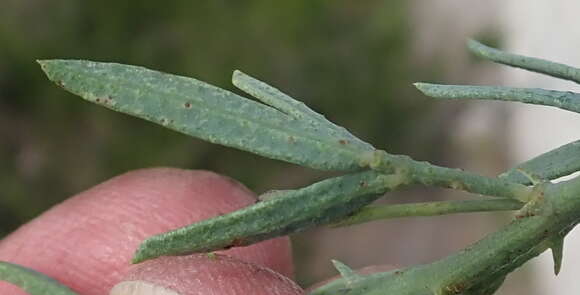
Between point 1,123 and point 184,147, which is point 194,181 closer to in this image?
point 184,147

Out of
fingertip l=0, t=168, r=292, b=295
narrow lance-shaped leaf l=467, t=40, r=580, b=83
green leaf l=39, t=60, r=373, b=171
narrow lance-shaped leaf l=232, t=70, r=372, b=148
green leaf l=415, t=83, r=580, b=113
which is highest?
narrow lance-shaped leaf l=467, t=40, r=580, b=83

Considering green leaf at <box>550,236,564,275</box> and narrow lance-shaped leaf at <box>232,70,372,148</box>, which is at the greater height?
narrow lance-shaped leaf at <box>232,70,372,148</box>

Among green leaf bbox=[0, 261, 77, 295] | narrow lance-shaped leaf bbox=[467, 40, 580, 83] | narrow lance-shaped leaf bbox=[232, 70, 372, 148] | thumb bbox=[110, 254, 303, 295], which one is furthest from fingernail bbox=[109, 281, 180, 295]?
narrow lance-shaped leaf bbox=[467, 40, 580, 83]

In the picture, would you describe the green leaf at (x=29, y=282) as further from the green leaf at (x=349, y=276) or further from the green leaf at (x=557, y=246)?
the green leaf at (x=557, y=246)

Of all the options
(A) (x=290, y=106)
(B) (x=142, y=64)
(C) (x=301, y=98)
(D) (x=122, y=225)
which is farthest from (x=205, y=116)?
(C) (x=301, y=98)

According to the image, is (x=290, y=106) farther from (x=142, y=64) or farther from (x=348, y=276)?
(x=142, y=64)

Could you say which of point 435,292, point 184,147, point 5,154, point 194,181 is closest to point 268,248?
point 194,181

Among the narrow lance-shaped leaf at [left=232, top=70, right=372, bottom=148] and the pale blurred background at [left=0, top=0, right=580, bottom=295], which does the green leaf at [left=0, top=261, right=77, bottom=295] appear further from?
the pale blurred background at [left=0, top=0, right=580, bottom=295]
